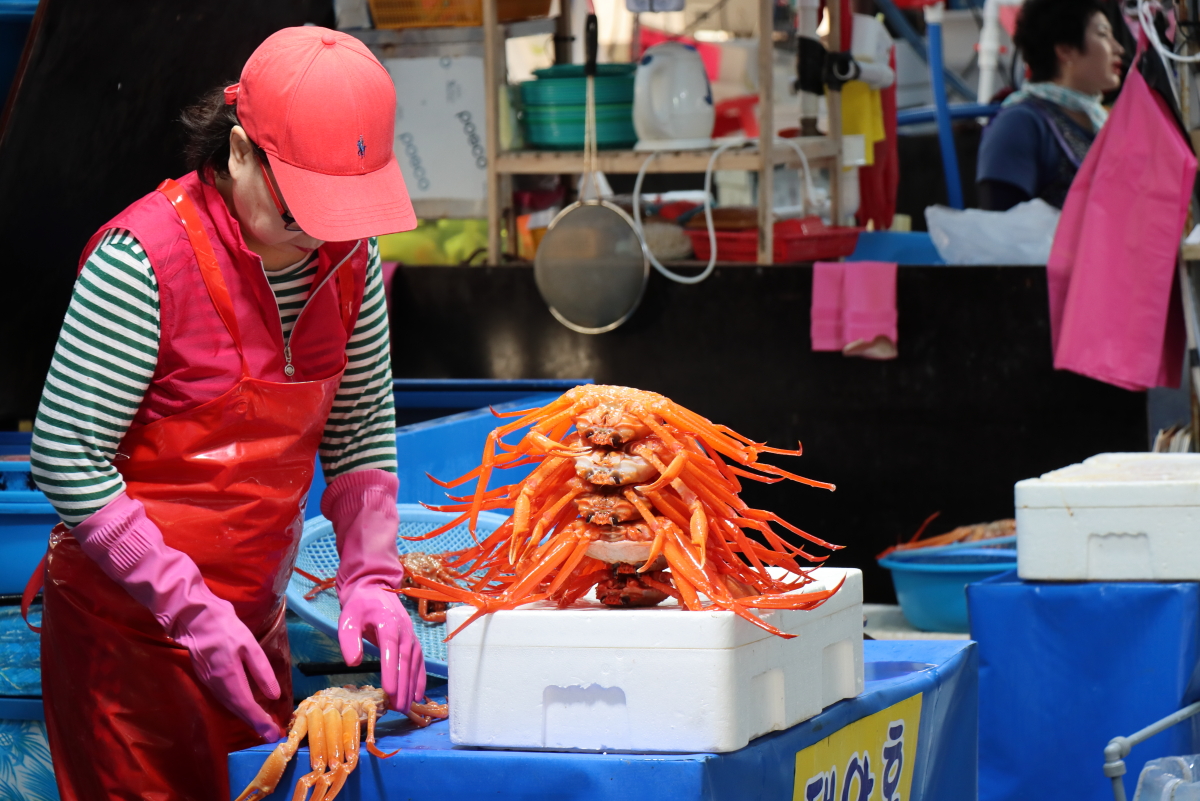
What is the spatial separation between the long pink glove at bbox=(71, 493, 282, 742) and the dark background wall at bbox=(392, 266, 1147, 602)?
3232mm

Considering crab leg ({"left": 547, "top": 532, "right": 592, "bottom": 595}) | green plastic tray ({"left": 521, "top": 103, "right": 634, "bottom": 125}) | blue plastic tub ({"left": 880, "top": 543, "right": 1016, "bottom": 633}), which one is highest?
green plastic tray ({"left": 521, "top": 103, "right": 634, "bottom": 125})

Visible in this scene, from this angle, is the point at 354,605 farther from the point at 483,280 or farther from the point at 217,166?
the point at 483,280

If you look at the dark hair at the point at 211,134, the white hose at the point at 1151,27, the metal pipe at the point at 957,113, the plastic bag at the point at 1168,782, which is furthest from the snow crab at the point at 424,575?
the metal pipe at the point at 957,113

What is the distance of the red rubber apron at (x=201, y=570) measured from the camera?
1.70 meters

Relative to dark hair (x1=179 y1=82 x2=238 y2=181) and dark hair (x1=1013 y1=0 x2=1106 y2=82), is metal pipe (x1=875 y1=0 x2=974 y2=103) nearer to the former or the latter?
dark hair (x1=1013 y1=0 x2=1106 y2=82)

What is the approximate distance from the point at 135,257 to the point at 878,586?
147 inches

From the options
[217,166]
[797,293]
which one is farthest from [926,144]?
[217,166]

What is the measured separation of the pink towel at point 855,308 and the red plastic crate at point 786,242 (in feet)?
0.73

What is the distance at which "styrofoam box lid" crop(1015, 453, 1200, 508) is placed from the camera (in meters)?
2.69

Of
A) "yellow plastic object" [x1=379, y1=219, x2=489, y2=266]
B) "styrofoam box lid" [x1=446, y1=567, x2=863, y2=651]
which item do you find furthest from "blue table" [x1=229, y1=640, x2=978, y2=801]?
"yellow plastic object" [x1=379, y1=219, x2=489, y2=266]

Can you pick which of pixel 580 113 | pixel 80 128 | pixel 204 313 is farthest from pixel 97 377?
pixel 580 113

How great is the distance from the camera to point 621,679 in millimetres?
1389

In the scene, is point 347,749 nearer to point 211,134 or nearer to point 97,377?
point 97,377

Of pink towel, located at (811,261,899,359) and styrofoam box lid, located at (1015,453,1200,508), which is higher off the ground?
pink towel, located at (811,261,899,359)
